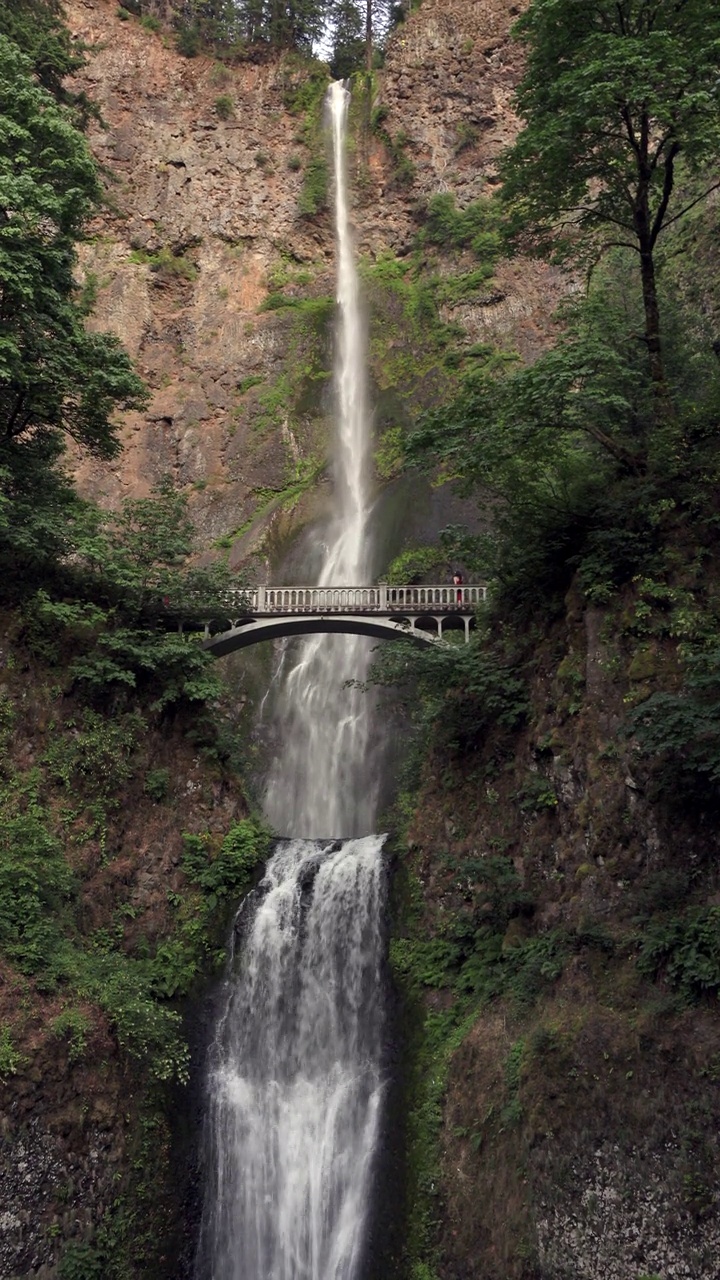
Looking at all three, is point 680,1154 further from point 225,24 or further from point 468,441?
point 225,24

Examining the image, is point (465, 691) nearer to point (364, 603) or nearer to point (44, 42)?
point (364, 603)

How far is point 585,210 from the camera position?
15.9 m

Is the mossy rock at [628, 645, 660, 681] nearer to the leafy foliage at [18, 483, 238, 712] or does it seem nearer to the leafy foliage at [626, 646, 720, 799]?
the leafy foliage at [626, 646, 720, 799]

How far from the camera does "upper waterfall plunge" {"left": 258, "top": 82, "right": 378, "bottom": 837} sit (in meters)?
25.8

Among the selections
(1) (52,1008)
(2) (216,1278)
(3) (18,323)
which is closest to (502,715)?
(1) (52,1008)

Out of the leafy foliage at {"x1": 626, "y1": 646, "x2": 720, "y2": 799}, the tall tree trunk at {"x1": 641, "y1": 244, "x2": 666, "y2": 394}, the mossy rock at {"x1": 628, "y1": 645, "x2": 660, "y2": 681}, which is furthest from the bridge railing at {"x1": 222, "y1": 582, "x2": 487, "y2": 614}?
the leafy foliage at {"x1": 626, "y1": 646, "x2": 720, "y2": 799}

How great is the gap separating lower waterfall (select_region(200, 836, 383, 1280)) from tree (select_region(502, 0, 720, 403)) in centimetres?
1057

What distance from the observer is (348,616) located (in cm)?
2342

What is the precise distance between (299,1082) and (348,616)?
11.0m

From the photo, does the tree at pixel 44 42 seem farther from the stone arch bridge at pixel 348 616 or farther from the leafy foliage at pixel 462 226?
the leafy foliage at pixel 462 226

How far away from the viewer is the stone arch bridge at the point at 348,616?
23.1 meters

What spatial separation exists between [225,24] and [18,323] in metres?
36.1

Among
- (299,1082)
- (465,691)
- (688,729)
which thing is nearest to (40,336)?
(465,691)

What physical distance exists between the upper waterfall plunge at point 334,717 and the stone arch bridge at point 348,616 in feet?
5.58
